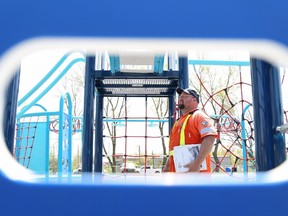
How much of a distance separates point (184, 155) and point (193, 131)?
168 millimetres

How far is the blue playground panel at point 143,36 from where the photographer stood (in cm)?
57

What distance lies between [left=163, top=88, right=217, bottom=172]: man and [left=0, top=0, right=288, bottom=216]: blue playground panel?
1411 millimetres

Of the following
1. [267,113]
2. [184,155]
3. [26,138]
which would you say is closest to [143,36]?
[267,113]

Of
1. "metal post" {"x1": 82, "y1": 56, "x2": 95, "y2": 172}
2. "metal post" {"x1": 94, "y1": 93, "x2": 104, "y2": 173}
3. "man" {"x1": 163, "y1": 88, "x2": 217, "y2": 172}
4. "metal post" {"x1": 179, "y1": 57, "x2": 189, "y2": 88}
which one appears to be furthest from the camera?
"metal post" {"x1": 94, "y1": 93, "x2": 104, "y2": 173}

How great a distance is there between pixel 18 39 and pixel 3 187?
250mm

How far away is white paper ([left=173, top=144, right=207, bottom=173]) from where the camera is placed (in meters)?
2.09

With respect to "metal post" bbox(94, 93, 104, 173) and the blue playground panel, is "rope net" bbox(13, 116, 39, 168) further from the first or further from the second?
the blue playground panel

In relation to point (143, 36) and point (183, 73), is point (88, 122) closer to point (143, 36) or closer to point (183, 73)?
point (183, 73)

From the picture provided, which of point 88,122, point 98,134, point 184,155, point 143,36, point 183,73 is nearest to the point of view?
point 143,36

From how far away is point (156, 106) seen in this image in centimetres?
868

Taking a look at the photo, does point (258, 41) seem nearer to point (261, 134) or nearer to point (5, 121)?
point (261, 134)

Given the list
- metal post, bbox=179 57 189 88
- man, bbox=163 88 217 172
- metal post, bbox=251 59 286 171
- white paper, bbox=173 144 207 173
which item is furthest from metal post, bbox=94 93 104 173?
metal post, bbox=251 59 286 171

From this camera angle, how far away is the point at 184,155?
7.02 feet

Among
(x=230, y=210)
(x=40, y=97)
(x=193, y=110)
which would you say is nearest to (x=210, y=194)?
(x=230, y=210)
